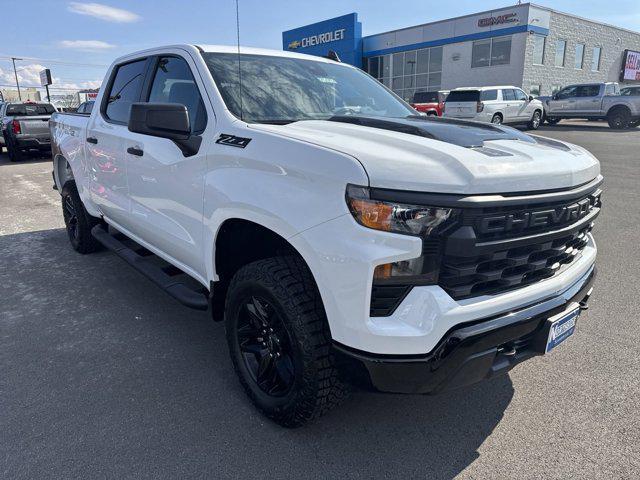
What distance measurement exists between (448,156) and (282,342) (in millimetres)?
1184

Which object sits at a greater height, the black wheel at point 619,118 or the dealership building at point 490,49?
the dealership building at point 490,49

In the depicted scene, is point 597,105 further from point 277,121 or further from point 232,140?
point 232,140

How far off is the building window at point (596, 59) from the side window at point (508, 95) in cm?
1734

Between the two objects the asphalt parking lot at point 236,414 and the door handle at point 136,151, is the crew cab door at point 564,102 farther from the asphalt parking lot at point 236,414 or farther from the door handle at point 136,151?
the door handle at point 136,151

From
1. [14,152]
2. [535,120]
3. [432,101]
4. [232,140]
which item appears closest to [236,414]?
[232,140]

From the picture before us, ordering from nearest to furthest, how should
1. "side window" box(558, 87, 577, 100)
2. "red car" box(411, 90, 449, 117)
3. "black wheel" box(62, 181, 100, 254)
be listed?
"black wheel" box(62, 181, 100, 254), "red car" box(411, 90, 449, 117), "side window" box(558, 87, 577, 100)

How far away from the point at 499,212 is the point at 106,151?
10.7ft

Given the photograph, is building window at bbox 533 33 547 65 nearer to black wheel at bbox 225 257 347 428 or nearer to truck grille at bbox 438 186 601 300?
truck grille at bbox 438 186 601 300

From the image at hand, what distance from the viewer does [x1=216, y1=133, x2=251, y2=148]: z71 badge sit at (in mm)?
2395

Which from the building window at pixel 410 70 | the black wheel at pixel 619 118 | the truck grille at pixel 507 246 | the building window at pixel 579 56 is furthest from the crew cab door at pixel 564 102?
the truck grille at pixel 507 246

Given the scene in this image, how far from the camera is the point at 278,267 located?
87.9 inches

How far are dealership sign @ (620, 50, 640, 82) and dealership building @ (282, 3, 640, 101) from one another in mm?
76

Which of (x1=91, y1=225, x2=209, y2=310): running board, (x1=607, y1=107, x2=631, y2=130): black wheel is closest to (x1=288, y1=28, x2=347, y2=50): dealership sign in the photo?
(x1=607, y1=107, x2=631, y2=130): black wheel

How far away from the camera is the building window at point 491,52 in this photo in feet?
92.5
